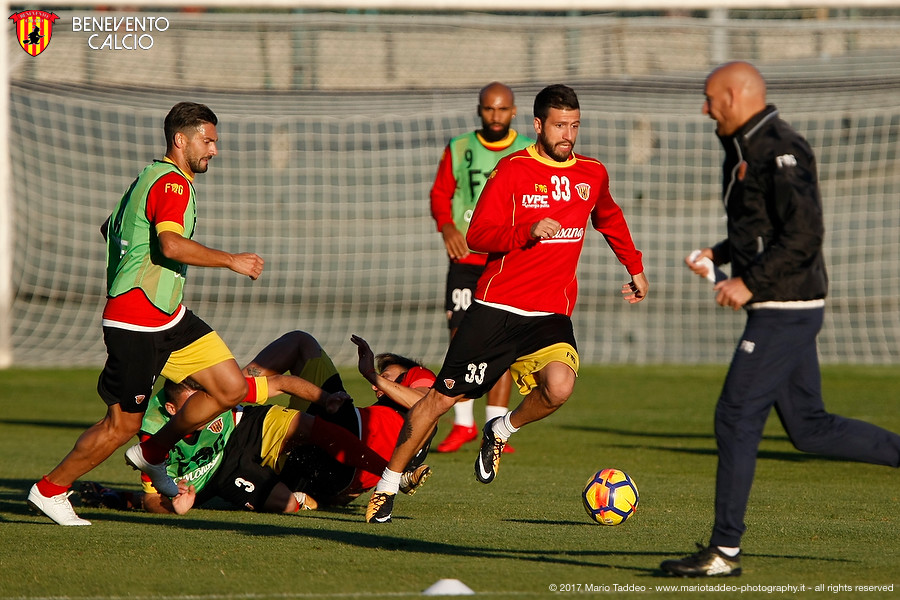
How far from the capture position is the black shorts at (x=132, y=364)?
6.47 m

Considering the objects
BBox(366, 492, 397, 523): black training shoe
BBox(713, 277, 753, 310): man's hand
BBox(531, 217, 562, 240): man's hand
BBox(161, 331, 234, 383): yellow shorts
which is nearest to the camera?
BBox(713, 277, 753, 310): man's hand

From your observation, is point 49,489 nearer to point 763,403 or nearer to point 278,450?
point 278,450

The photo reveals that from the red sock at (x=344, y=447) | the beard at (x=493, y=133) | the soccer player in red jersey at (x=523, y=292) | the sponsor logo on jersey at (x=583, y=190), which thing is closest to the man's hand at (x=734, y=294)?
the soccer player in red jersey at (x=523, y=292)

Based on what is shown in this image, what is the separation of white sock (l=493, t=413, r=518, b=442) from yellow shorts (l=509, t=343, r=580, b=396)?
23cm

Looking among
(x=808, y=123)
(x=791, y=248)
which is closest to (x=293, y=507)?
(x=791, y=248)

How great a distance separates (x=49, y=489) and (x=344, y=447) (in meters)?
1.64

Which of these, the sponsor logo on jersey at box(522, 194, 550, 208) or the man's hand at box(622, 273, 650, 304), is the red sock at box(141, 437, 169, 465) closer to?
the sponsor logo on jersey at box(522, 194, 550, 208)

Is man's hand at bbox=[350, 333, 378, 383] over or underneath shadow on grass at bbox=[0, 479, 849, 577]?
over

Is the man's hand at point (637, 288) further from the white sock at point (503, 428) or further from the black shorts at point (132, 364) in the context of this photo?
the black shorts at point (132, 364)

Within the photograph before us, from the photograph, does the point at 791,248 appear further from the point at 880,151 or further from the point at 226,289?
the point at 880,151

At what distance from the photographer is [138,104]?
1800 cm

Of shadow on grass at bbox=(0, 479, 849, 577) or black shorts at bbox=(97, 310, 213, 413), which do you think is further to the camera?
black shorts at bbox=(97, 310, 213, 413)

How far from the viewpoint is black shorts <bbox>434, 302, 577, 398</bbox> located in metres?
6.55

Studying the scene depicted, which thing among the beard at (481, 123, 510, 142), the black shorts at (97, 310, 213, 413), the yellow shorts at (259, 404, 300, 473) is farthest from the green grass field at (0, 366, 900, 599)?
the beard at (481, 123, 510, 142)
